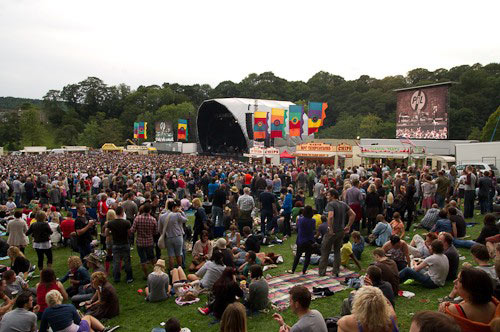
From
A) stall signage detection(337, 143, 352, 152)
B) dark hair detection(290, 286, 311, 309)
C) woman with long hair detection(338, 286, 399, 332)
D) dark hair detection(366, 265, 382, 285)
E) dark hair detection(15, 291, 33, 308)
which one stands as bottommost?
dark hair detection(15, 291, 33, 308)

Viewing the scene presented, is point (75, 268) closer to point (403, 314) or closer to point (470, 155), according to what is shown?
point (403, 314)

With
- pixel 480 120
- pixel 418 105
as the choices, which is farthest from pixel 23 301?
Answer: pixel 480 120

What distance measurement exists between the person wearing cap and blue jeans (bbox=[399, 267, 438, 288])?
395cm

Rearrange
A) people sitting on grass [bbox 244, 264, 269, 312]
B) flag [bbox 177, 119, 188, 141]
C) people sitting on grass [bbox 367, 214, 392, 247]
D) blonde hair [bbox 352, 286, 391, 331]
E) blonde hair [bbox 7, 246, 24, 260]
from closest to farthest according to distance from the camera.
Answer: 1. blonde hair [bbox 352, 286, 391, 331]
2. people sitting on grass [bbox 244, 264, 269, 312]
3. blonde hair [bbox 7, 246, 24, 260]
4. people sitting on grass [bbox 367, 214, 392, 247]
5. flag [bbox 177, 119, 188, 141]

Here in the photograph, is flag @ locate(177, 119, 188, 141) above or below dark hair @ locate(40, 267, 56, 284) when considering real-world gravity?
above

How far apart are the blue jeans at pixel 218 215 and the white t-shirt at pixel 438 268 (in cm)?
517

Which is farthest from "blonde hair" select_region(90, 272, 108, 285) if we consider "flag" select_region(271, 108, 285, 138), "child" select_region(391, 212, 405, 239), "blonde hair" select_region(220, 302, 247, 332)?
"flag" select_region(271, 108, 285, 138)

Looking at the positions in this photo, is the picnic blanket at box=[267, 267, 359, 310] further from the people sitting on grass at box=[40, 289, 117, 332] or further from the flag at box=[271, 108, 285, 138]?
the flag at box=[271, 108, 285, 138]

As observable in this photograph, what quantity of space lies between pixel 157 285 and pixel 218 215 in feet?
12.0

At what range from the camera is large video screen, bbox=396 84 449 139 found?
25656mm

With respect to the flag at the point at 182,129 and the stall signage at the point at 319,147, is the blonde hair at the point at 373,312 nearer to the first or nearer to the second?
the stall signage at the point at 319,147

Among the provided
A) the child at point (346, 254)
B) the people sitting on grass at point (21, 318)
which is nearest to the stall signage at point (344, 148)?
the child at point (346, 254)

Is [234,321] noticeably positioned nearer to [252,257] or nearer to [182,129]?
[252,257]

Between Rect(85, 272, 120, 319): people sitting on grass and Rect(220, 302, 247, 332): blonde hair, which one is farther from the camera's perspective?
Rect(85, 272, 120, 319): people sitting on grass
